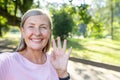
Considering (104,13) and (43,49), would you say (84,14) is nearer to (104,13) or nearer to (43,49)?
(43,49)

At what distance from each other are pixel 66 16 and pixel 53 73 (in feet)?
78.8

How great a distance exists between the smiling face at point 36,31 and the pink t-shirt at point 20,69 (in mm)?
152

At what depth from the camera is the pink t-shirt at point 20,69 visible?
7.92 ft

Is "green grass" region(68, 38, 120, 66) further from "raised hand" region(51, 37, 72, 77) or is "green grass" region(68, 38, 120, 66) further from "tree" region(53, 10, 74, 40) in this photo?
"raised hand" region(51, 37, 72, 77)

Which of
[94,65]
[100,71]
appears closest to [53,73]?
[100,71]

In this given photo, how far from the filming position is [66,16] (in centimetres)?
2656

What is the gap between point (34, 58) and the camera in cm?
266

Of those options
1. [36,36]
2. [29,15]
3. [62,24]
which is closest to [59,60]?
[36,36]

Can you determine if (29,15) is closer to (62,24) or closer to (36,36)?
(36,36)

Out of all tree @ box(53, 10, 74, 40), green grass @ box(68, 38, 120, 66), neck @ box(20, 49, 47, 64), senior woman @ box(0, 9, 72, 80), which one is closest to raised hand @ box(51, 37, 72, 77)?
senior woman @ box(0, 9, 72, 80)

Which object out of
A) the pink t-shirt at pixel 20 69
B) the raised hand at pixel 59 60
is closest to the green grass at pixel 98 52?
the raised hand at pixel 59 60

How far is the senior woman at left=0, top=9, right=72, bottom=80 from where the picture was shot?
2436 mm

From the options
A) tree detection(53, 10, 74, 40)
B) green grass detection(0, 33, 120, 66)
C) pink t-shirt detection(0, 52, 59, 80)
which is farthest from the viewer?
tree detection(53, 10, 74, 40)

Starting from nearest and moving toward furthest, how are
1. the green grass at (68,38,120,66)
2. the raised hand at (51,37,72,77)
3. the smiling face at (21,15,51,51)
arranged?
the smiling face at (21,15,51,51) → the raised hand at (51,37,72,77) → the green grass at (68,38,120,66)
